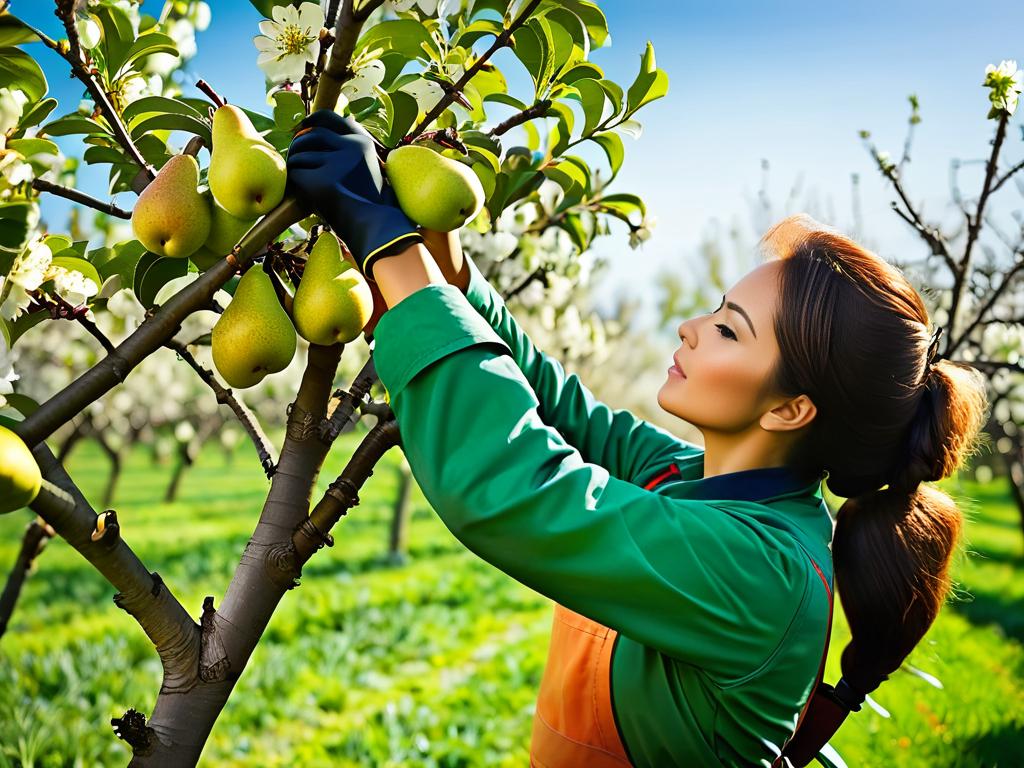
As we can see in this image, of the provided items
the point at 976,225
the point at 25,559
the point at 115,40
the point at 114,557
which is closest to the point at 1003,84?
the point at 976,225

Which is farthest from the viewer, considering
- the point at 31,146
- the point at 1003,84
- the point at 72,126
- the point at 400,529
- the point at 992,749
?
the point at 400,529

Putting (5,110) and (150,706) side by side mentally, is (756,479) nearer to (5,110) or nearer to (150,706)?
(5,110)

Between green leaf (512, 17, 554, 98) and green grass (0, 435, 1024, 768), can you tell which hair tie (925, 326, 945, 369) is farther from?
green leaf (512, 17, 554, 98)

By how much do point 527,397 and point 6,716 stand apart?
3760mm

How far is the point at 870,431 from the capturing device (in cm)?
146

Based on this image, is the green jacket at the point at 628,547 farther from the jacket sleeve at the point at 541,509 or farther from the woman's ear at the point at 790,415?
the woman's ear at the point at 790,415

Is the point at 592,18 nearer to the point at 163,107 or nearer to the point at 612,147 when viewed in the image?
the point at 612,147

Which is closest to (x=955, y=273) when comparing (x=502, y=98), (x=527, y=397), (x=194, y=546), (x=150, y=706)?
(x=502, y=98)

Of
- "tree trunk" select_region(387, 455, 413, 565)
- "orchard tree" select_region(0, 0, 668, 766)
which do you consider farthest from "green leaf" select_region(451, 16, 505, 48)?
"tree trunk" select_region(387, 455, 413, 565)

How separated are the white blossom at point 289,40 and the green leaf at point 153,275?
14.4 inches

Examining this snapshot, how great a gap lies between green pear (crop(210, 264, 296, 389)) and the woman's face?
0.65 meters

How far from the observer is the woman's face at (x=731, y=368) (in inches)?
56.4

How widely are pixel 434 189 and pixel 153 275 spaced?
435mm

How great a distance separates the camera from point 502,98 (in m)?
1.51
